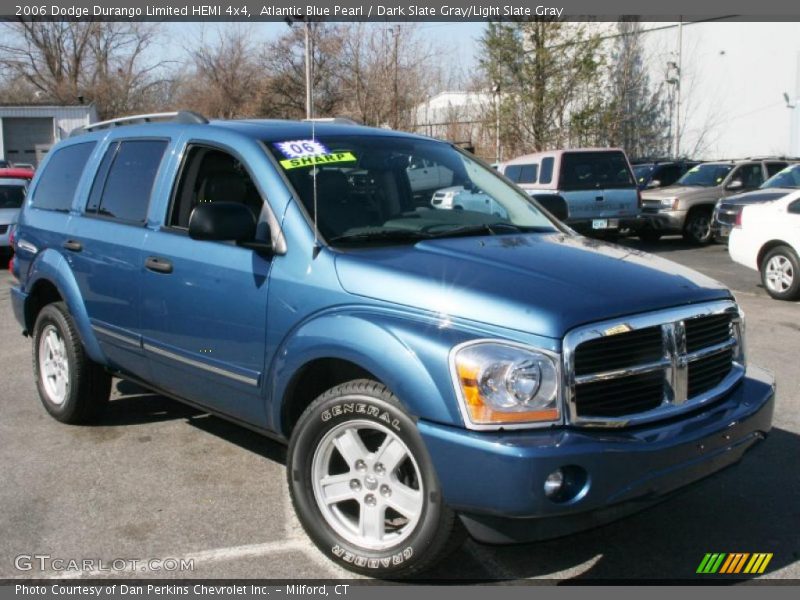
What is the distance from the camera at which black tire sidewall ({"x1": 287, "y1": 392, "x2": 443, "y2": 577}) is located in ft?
10.4

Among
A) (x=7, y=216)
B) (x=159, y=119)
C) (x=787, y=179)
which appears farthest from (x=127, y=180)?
(x=787, y=179)

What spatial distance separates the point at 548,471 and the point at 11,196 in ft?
A: 49.5

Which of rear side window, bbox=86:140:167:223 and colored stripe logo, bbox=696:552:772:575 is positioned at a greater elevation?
rear side window, bbox=86:140:167:223

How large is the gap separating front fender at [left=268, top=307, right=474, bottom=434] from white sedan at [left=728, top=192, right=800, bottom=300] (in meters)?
8.39

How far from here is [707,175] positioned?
695 inches

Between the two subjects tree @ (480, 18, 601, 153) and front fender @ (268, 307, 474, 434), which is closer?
front fender @ (268, 307, 474, 434)

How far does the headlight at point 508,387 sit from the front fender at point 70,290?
2938 mm

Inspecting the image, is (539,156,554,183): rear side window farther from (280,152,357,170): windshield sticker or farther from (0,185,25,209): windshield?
(280,152,357,170): windshield sticker

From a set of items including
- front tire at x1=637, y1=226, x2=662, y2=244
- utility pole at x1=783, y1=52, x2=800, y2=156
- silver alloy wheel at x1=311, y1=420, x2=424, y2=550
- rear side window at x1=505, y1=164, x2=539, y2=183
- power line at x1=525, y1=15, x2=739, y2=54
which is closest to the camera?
silver alloy wheel at x1=311, y1=420, x2=424, y2=550

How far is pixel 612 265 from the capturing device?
370 cm

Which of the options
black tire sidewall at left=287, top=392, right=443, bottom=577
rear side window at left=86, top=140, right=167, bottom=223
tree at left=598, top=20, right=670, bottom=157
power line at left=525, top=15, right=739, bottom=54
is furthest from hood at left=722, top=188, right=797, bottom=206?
tree at left=598, top=20, right=670, bottom=157

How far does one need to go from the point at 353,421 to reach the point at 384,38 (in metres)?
25.7

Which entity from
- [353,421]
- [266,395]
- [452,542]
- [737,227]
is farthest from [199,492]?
[737,227]

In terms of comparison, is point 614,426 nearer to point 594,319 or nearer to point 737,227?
point 594,319
